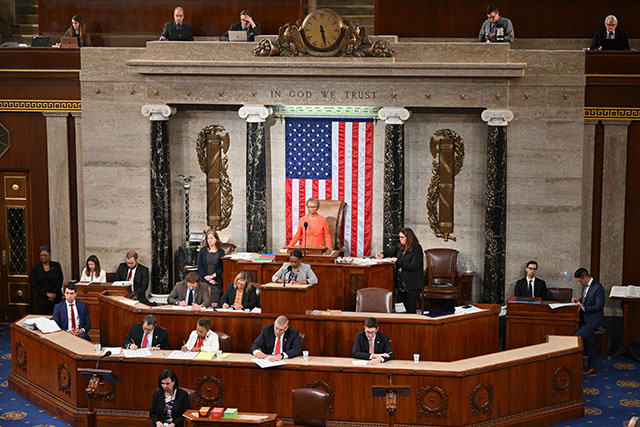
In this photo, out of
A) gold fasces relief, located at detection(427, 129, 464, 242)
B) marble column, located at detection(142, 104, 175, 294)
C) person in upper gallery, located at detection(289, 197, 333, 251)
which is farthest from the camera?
gold fasces relief, located at detection(427, 129, 464, 242)

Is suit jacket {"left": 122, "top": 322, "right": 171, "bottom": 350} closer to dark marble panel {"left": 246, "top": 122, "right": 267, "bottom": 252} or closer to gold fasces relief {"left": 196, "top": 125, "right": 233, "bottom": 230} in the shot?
dark marble panel {"left": 246, "top": 122, "right": 267, "bottom": 252}

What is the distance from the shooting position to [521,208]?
14328 millimetres

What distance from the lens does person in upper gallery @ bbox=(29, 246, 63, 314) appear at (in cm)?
1457

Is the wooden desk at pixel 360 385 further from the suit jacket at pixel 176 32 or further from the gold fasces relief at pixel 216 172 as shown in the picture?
the suit jacket at pixel 176 32

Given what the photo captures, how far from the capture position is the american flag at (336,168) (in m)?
15.0

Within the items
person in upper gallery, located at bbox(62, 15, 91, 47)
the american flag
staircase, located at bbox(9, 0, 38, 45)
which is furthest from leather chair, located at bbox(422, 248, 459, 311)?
staircase, located at bbox(9, 0, 38, 45)

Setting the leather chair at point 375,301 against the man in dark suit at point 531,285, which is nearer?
the leather chair at point 375,301

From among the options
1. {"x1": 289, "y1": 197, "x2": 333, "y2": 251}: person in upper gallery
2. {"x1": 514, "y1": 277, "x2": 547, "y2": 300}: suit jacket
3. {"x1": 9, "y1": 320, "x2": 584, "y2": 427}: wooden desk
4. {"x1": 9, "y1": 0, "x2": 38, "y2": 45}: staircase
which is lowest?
{"x1": 9, "y1": 320, "x2": 584, "y2": 427}: wooden desk

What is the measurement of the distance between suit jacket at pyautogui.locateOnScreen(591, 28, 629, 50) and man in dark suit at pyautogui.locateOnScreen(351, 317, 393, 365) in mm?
6632

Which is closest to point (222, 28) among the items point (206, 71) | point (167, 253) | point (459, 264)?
point (206, 71)

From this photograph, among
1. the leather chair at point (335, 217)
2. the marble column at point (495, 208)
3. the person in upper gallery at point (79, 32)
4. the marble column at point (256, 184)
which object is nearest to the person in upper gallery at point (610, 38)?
the marble column at point (495, 208)

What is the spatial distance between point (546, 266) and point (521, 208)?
1034 mm

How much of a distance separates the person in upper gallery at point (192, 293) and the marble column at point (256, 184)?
2259 mm

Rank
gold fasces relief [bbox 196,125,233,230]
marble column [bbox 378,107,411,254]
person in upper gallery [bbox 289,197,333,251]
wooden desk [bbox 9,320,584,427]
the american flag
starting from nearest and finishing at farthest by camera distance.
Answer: wooden desk [bbox 9,320,584,427] < person in upper gallery [bbox 289,197,333,251] < marble column [bbox 378,107,411,254] < the american flag < gold fasces relief [bbox 196,125,233,230]
